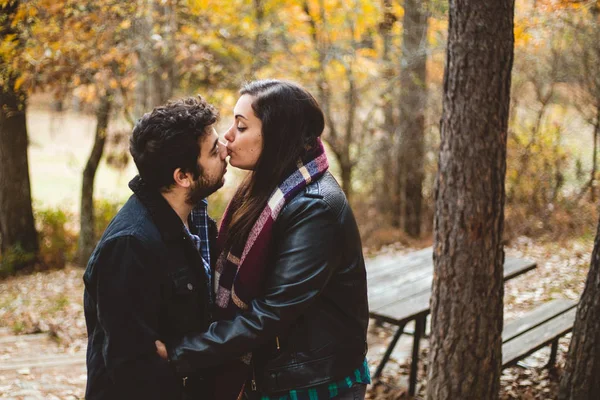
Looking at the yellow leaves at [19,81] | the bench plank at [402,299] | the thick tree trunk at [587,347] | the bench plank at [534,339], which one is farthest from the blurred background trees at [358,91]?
the thick tree trunk at [587,347]

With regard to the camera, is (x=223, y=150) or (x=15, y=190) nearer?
(x=223, y=150)

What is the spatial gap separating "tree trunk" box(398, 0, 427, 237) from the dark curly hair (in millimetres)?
6788

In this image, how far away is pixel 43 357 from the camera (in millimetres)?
5355

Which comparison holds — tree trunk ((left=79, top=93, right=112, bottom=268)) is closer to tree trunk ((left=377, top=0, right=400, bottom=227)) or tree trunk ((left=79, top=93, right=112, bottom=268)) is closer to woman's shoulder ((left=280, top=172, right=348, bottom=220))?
tree trunk ((left=377, top=0, right=400, bottom=227))

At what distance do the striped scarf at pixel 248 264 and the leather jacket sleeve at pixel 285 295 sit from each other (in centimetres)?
7

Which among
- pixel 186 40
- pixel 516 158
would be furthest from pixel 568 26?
pixel 186 40

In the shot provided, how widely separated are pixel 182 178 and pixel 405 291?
2.80 meters

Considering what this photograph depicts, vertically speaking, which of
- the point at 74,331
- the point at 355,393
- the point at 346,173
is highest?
the point at 355,393

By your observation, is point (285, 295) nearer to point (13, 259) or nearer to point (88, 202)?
point (88, 202)

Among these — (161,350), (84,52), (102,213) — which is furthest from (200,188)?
(102,213)

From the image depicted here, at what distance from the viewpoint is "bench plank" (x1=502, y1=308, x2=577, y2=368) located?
3.97 meters

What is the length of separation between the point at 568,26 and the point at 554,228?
10.0 ft

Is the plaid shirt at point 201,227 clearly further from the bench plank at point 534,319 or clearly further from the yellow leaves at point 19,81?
the yellow leaves at point 19,81

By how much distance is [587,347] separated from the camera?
337cm
